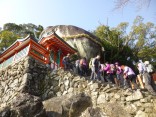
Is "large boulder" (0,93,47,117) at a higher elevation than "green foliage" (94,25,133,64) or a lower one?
lower

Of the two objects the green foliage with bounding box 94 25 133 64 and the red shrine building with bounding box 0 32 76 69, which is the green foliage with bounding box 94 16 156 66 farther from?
the red shrine building with bounding box 0 32 76 69

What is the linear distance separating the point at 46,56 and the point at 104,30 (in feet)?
39.7

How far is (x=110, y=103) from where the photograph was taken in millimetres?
9758

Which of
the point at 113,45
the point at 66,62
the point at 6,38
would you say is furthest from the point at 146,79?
the point at 6,38

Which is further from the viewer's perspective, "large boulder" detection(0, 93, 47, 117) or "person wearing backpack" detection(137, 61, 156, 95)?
"person wearing backpack" detection(137, 61, 156, 95)

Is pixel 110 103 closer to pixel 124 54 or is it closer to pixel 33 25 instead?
pixel 124 54

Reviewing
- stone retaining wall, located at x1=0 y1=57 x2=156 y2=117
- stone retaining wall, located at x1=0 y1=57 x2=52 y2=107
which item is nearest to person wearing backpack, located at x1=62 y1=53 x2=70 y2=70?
stone retaining wall, located at x1=0 y1=57 x2=156 y2=117

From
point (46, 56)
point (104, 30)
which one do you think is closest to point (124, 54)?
point (104, 30)

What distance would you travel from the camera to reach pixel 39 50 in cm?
1574

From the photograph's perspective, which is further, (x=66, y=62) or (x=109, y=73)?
(x=66, y=62)

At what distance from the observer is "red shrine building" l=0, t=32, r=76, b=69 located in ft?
49.4

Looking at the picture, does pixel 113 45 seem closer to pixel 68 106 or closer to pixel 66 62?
pixel 66 62

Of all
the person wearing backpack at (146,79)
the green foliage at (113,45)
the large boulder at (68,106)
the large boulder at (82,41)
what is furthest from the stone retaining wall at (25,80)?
the green foliage at (113,45)

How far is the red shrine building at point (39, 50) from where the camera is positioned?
15.1 meters
